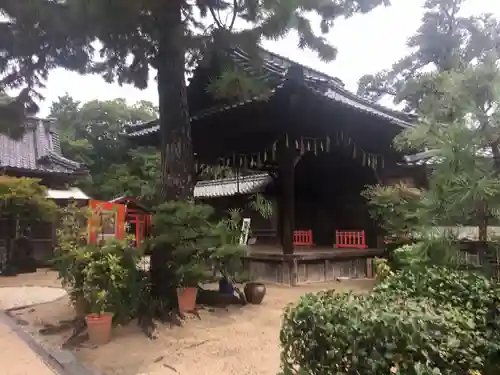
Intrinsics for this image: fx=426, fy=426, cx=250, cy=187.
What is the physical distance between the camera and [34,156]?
606 inches

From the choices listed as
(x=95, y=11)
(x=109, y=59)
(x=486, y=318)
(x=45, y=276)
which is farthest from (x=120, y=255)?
(x=45, y=276)

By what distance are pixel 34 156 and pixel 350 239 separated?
37.6 ft

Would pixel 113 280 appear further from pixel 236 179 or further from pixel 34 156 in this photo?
pixel 34 156


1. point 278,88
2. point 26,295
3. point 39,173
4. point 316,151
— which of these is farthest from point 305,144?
point 39,173

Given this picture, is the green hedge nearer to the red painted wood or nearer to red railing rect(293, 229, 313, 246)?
the red painted wood

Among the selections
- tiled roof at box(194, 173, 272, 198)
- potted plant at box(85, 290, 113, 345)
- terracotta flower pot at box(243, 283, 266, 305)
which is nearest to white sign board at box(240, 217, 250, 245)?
terracotta flower pot at box(243, 283, 266, 305)

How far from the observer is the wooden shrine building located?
25.7 feet

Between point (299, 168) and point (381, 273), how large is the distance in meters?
5.99

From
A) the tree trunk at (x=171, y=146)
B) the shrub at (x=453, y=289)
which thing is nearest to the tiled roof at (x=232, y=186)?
the tree trunk at (x=171, y=146)

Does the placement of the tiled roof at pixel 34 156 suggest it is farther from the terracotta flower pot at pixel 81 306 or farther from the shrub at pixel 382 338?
the shrub at pixel 382 338

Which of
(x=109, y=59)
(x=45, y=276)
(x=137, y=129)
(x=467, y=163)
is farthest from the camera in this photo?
(x=45, y=276)

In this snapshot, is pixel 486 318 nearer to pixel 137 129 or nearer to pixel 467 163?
pixel 467 163

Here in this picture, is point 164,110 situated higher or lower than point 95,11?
lower

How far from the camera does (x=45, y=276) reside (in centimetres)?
1239
